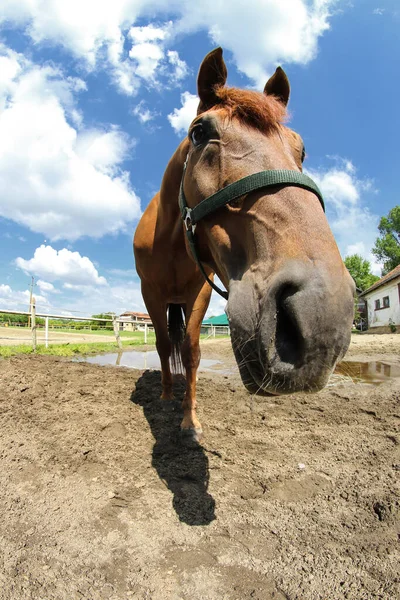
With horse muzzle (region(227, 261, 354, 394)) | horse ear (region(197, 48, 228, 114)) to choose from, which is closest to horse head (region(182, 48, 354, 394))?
horse muzzle (region(227, 261, 354, 394))

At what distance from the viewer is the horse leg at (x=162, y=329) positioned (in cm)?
392

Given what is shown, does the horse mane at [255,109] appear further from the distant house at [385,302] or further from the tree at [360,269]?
the tree at [360,269]

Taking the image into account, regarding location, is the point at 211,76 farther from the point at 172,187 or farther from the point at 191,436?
the point at 191,436

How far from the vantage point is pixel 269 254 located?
4.52 ft

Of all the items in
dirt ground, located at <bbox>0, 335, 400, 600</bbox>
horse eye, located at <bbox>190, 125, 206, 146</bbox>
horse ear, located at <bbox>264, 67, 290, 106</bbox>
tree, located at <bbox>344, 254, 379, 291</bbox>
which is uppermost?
tree, located at <bbox>344, 254, 379, 291</bbox>

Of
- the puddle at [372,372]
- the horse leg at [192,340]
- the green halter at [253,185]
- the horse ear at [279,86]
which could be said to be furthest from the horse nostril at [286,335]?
the puddle at [372,372]

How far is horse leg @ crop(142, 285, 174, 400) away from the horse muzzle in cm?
264

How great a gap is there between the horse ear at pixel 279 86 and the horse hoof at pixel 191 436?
9.07ft

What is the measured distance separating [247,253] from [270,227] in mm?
166

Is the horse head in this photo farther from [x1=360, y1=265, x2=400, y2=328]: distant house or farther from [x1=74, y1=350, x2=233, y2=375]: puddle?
[x1=360, y1=265, x2=400, y2=328]: distant house

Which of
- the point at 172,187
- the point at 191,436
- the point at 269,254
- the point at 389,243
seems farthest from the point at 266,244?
the point at 389,243

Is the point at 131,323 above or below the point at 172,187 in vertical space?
below

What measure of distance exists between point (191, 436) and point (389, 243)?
41658 millimetres

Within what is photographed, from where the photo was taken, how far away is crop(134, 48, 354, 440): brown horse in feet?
3.95
